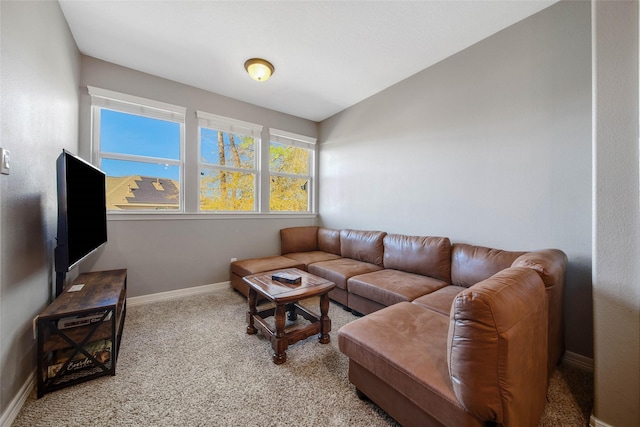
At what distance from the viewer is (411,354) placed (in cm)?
120

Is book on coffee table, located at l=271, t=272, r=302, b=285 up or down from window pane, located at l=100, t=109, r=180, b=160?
down

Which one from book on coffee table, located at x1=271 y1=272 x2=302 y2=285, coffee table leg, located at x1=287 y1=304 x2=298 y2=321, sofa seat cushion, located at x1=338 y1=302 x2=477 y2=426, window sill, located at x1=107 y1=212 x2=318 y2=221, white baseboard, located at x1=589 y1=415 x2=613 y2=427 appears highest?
window sill, located at x1=107 y1=212 x2=318 y2=221

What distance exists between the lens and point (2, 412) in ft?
3.95

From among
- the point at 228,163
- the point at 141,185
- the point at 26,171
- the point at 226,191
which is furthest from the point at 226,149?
Result: the point at 26,171

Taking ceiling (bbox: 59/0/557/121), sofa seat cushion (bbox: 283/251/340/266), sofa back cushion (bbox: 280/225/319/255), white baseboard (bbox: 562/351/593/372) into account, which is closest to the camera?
white baseboard (bbox: 562/351/593/372)

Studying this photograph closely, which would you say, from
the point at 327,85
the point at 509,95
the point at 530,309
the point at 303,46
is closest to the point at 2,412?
the point at 530,309

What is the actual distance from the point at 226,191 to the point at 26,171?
214cm

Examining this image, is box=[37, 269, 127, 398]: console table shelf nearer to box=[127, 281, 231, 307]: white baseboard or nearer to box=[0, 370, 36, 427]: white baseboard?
box=[0, 370, 36, 427]: white baseboard

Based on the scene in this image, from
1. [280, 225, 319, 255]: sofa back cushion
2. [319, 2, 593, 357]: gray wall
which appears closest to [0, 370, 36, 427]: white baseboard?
[280, 225, 319, 255]: sofa back cushion

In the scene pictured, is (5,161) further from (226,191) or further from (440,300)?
(440,300)

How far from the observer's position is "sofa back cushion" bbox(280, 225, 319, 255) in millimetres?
3877

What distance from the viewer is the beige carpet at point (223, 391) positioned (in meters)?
1.29

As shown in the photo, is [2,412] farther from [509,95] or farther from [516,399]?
[509,95]

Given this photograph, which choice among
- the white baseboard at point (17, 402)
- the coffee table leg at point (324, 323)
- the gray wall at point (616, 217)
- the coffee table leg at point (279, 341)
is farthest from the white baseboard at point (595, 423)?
the white baseboard at point (17, 402)
